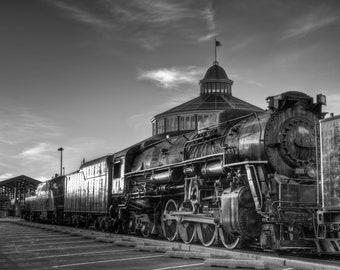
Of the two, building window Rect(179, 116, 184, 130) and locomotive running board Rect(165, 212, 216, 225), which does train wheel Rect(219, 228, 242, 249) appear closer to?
locomotive running board Rect(165, 212, 216, 225)

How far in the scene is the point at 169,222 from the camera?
19359 mm

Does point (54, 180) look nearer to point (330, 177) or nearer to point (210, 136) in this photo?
point (210, 136)

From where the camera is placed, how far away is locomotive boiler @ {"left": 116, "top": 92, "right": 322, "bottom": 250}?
43.9 ft

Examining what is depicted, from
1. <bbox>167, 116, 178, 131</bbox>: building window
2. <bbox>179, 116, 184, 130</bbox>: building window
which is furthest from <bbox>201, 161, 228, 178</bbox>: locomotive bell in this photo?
<bbox>167, 116, 178, 131</bbox>: building window

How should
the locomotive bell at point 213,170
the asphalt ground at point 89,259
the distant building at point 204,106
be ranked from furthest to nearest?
1. the distant building at point 204,106
2. the locomotive bell at point 213,170
3. the asphalt ground at point 89,259

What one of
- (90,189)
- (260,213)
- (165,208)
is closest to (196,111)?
(90,189)

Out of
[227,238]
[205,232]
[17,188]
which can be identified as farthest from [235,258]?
[17,188]

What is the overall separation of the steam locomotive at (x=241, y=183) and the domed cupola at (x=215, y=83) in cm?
7252

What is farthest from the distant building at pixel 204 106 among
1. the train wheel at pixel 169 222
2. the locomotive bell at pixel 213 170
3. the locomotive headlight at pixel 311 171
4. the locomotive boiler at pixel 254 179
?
the locomotive headlight at pixel 311 171

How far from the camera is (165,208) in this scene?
19.8 metres

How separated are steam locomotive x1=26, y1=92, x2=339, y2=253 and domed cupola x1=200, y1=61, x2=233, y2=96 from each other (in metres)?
72.5

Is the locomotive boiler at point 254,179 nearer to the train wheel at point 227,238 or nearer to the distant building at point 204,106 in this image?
the train wheel at point 227,238

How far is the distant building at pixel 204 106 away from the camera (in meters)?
87.4

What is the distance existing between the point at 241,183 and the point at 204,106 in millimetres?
74098
